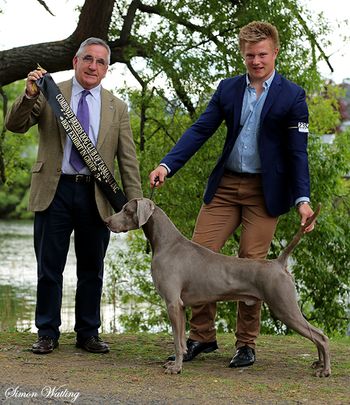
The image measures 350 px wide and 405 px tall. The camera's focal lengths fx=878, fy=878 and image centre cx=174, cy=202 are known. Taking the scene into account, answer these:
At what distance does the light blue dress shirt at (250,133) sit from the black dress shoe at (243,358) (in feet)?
4.41

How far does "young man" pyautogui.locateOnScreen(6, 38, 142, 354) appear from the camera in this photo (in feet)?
22.1

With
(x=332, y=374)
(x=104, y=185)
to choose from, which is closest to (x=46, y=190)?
(x=104, y=185)

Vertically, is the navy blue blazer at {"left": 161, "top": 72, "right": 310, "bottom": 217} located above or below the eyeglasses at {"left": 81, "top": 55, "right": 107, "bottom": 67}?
below

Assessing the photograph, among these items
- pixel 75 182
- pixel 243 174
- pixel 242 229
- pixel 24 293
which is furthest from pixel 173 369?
pixel 24 293

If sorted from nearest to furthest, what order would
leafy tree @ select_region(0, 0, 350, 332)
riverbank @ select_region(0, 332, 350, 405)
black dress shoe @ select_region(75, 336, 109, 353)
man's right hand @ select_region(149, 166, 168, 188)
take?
riverbank @ select_region(0, 332, 350, 405), man's right hand @ select_region(149, 166, 168, 188), black dress shoe @ select_region(75, 336, 109, 353), leafy tree @ select_region(0, 0, 350, 332)

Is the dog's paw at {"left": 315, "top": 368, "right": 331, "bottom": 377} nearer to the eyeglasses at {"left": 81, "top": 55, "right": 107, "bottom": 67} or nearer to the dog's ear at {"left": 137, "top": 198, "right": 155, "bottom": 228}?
the dog's ear at {"left": 137, "top": 198, "right": 155, "bottom": 228}

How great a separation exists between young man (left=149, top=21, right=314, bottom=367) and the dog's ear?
0.16m

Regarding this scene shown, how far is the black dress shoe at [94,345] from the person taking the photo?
6.99 metres

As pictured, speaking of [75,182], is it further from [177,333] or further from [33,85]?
[177,333]

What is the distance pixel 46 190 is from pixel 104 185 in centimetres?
45

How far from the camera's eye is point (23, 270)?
70.6ft

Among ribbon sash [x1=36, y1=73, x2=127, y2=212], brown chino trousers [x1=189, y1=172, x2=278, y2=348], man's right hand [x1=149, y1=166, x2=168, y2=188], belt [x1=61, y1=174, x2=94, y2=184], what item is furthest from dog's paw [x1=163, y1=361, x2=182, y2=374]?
belt [x1=61, y1=174, x2=94, y2=184]

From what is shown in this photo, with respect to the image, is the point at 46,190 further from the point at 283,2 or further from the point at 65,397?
the point at 283,2

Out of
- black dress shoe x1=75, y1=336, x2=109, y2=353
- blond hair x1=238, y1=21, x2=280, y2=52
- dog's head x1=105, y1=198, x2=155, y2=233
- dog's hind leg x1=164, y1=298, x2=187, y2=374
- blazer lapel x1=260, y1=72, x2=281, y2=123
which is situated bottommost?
black dress shoe x1=75, y1=336, x2=109, y2=353
